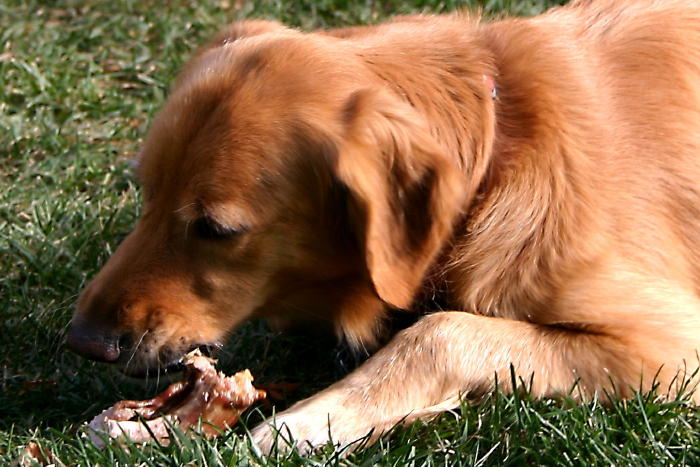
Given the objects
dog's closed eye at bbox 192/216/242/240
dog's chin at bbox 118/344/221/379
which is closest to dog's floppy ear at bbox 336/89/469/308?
dog's closed eye at bbox 192/216/242/240

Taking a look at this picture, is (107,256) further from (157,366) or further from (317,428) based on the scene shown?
(317,428)

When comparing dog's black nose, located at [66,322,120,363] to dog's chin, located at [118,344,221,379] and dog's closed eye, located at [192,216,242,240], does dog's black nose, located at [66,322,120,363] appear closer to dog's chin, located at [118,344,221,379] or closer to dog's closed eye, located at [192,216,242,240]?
dog's chin, located at [118,344,221,379]

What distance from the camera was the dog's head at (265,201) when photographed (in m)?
3.57

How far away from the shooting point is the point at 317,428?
359 cm

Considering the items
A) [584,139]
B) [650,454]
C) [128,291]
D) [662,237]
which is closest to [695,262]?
[662,237]

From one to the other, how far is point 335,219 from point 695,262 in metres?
1.32

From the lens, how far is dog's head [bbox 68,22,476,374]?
3.57 meters

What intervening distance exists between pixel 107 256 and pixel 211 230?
1525 mm

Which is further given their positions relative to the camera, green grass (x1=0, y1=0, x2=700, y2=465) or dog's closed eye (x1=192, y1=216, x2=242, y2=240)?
dog's closed eye (x1=192, y1=216, x2=242, y2=240)

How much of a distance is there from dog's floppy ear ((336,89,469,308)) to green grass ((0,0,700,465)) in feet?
1.78

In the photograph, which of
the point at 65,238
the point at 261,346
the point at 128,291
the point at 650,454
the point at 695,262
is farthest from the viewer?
the point at 65,238

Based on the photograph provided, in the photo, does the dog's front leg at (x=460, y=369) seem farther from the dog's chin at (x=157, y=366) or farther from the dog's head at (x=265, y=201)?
the dog's chin at (x=157, y=366)

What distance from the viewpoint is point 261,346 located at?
446 centimetres

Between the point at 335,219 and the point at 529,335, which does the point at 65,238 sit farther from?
the point at 529,335
